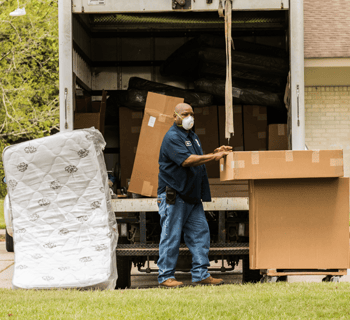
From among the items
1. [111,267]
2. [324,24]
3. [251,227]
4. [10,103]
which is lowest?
[111,267]

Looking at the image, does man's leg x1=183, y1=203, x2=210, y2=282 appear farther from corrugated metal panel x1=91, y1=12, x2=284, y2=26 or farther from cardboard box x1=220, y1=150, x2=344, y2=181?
corrugated metal panel x1=91, y1=12, x2=284, y2=26

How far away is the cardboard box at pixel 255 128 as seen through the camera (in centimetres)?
646

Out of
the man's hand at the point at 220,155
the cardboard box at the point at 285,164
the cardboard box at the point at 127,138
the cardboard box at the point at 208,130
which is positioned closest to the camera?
the cardboard box at the point at 285,164

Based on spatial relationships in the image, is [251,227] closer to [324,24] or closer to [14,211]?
[14,211]

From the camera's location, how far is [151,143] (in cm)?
572

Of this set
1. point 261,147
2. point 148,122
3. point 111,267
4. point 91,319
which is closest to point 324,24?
point 261,147

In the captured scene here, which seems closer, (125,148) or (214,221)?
(214,221)

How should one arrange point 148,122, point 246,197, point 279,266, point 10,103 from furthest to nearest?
point 10,103, point 148,122, point 246,197, point 279,266

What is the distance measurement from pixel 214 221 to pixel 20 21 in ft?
42.9

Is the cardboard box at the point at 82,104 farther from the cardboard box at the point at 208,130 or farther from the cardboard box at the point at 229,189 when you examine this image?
the cardboard box at the point at 229,189

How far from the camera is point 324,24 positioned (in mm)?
13836

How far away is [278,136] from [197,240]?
1743 mm

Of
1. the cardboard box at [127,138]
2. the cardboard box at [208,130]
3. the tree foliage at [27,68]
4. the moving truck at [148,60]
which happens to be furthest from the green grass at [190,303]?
the tree foliage at [27,68]

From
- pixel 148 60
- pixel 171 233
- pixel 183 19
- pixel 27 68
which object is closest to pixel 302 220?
pixel 171 233
